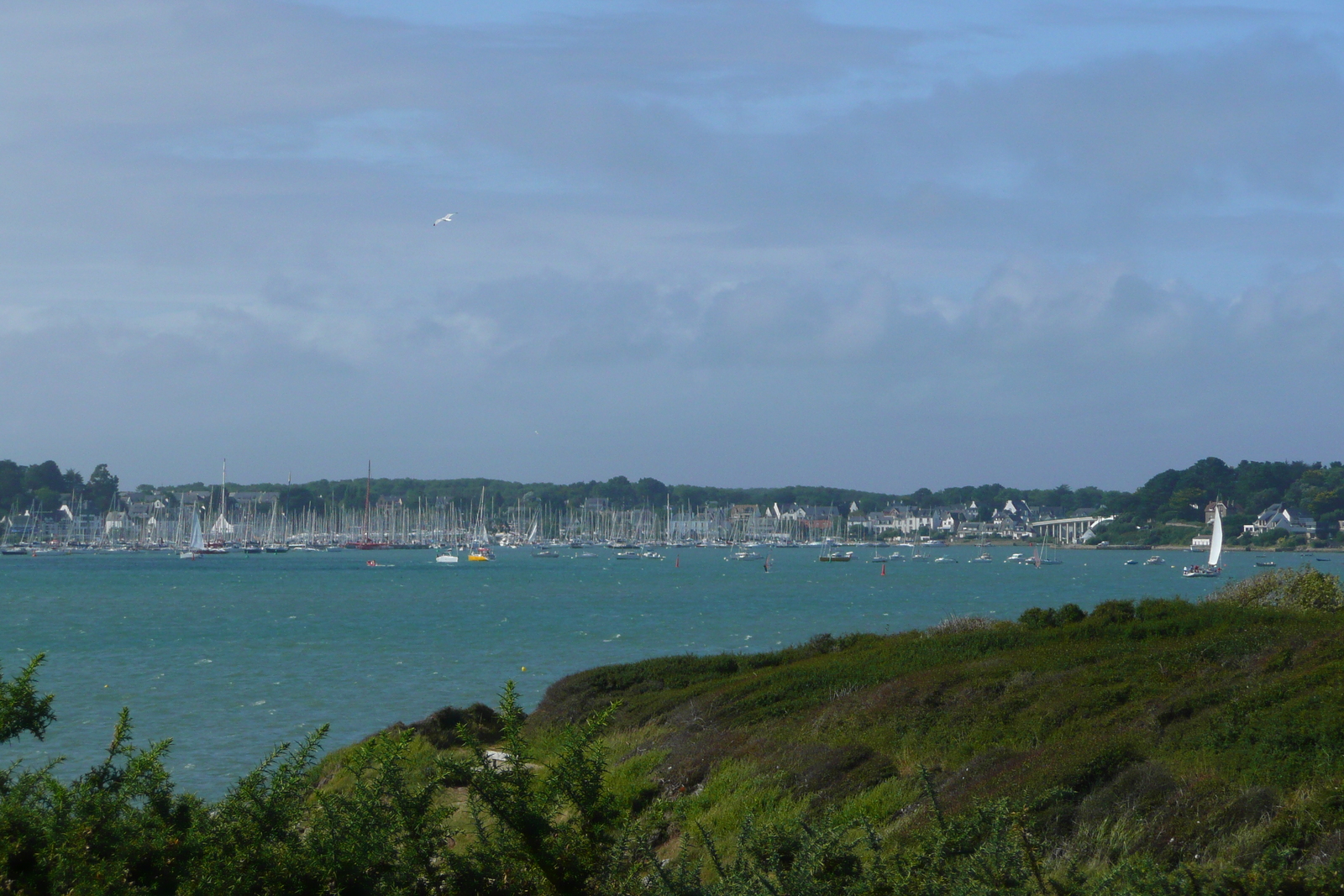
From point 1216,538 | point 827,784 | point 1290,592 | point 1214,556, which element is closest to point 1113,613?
point 1290,592

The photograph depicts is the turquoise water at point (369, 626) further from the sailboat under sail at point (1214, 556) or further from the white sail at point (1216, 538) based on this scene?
the white sail at point (1216, 538)

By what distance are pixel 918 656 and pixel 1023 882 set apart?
1691cm

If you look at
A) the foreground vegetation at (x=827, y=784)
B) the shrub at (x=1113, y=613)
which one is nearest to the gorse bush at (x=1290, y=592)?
the foreground vegetation at (x=827, y=784)

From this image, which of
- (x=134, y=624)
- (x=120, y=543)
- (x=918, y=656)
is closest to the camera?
(x=918, y=656)

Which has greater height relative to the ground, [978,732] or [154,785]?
[154,785]

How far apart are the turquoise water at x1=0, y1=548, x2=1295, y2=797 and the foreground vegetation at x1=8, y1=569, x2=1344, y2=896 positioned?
9.95m

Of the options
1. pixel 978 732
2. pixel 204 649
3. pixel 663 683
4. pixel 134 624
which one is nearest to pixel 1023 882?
pixel 978 732

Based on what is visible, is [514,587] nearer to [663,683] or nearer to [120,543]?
[663,683]

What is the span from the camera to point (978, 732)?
17.3 m

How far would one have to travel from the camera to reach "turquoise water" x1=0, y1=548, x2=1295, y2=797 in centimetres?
3288

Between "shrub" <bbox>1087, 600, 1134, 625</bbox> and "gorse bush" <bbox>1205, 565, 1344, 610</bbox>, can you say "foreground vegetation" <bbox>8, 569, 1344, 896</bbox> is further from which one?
Answer: "gorse bush" <bbox>1205, 565, 1344, 610</bbox>

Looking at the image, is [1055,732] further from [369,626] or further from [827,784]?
[369,626]

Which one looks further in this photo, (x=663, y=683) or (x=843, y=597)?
(x=843, y=597)

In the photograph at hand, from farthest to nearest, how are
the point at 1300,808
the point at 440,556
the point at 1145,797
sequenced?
the point at 440,556 → the point at 1145,797 → the point at 1300,808
